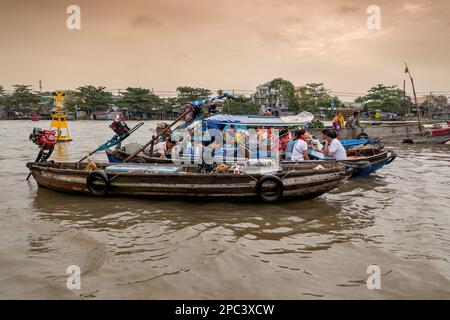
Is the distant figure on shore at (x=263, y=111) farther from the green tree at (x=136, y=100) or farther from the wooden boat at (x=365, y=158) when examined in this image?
the green tree at (x=136, y=100)

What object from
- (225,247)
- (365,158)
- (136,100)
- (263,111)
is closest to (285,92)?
(136,100)

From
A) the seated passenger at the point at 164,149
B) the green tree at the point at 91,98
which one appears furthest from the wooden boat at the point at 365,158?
the green tree at the point at 91,98

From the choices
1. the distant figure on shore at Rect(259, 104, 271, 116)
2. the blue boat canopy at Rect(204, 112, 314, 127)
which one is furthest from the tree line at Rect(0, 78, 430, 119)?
the blue boat canopy at Rect(204, 112, 314, 127)

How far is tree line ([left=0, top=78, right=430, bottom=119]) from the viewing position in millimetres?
52375

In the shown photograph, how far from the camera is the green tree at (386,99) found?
51.6 m

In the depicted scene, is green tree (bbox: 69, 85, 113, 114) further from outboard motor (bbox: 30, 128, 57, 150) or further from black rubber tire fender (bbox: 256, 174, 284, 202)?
black rubber tire fender (bbox: 256, 174, 284, 202)

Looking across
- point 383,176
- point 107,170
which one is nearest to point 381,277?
point 107,170

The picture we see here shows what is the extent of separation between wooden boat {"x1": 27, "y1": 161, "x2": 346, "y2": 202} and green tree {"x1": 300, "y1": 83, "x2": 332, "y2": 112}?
164 ft

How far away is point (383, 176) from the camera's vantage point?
34.5 ft

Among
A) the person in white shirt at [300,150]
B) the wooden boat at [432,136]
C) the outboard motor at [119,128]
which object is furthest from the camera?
the wooden boat at [432,136]

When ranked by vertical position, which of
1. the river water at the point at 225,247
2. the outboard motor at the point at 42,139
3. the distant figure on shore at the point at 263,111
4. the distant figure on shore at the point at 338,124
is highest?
the distant figure on shore at the point at 263,111

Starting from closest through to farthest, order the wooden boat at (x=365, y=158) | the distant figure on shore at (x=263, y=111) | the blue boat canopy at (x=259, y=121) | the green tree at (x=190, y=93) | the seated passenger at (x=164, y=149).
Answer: the wooden boat at (x=365, y=158) → the blue boat canopy at (x=259, y=121) → the seated passenger at (x=164, y=149) → the distant figure on shore at (x=263, y=111) → the green tree at (x=190, y=93)
